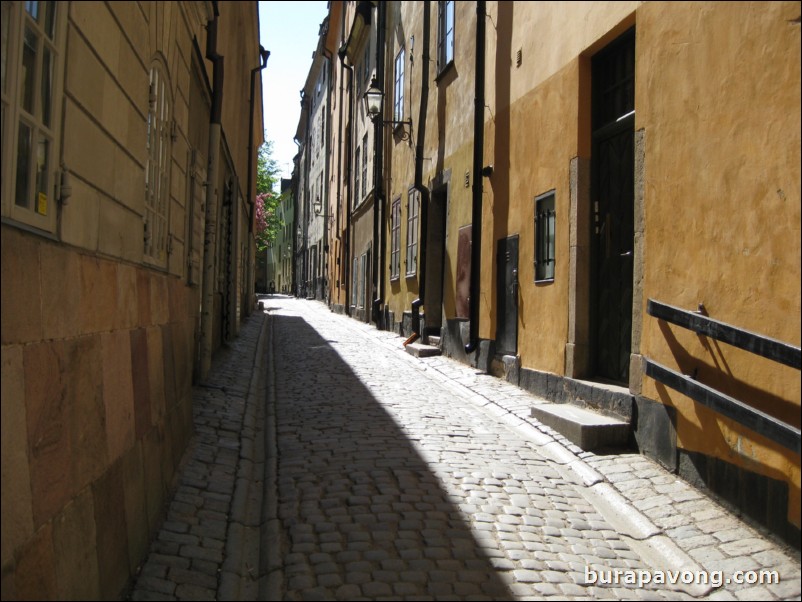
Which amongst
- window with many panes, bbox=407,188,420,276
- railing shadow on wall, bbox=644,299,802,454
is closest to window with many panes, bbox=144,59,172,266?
railing shadow on wall, bbox=644,299,802,454

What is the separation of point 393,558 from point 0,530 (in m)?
2.21

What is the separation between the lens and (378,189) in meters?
19.0

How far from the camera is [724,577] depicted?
3.66 meters

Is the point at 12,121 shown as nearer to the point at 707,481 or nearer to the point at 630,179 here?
the point at 707,481

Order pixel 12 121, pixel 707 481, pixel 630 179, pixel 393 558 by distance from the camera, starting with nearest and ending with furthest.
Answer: pixel 12 121, pixel 393 558, pixel 707 481, pixel 630 179

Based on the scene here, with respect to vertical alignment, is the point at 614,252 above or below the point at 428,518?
above

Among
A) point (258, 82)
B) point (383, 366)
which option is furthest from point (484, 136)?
point (258, 82)

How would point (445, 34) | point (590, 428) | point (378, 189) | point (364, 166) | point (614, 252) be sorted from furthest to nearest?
point (364, 166) → point (378, 189) → point (445, 34) → point (614, 252) → point (590, 428)

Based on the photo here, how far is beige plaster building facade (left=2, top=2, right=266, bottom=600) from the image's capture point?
2.31 m

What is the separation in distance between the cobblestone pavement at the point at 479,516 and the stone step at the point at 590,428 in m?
0.12

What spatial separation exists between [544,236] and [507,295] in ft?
4.35

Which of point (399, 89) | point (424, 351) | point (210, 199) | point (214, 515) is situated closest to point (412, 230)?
point (424, 351)

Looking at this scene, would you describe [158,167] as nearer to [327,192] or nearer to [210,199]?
[210,199]

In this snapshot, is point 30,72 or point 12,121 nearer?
point 12,121
